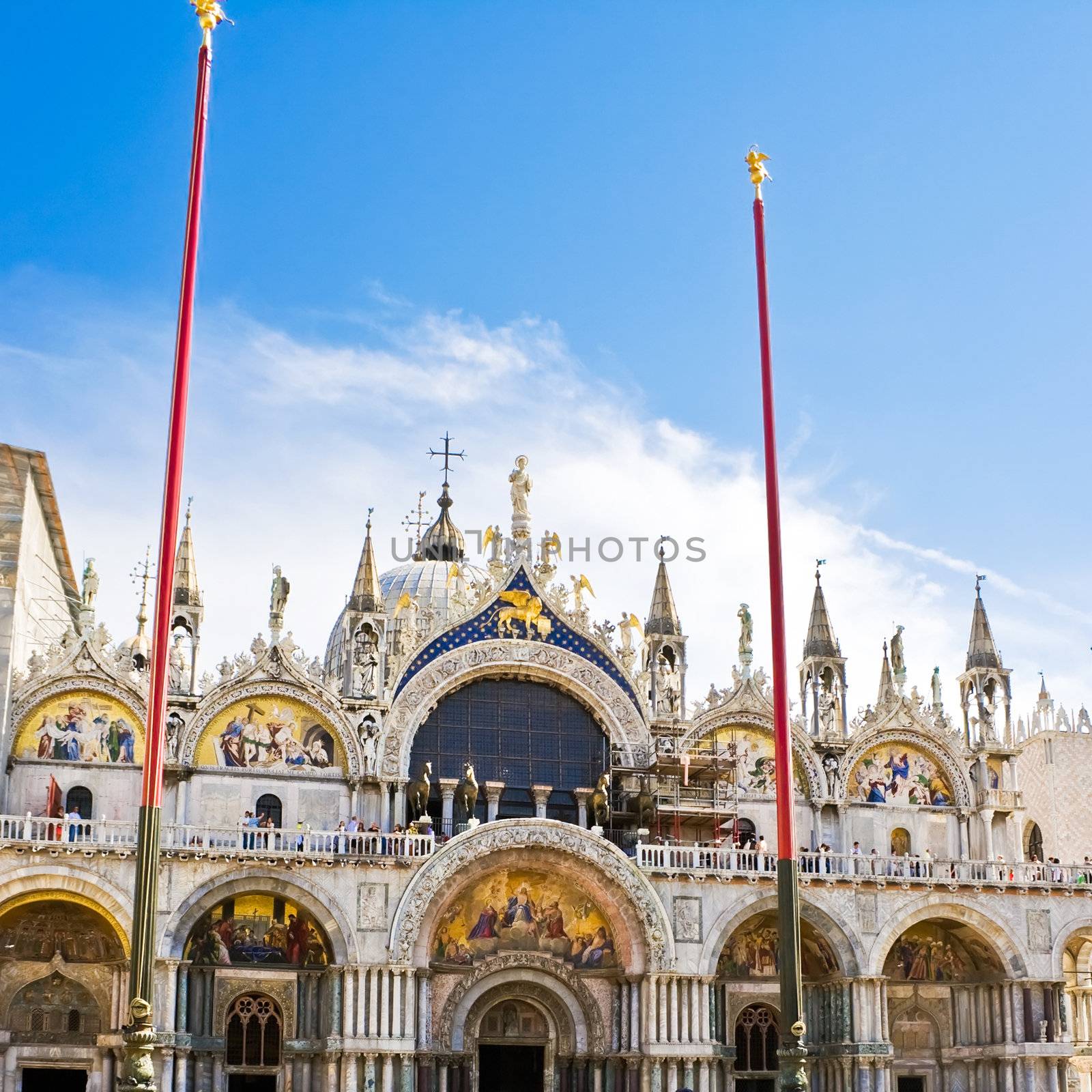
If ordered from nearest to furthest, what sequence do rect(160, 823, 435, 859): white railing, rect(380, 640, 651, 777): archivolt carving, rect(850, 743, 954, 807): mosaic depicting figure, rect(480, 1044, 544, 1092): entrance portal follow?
rect(160, 823, 435, 859): white railing < rect(480, 1044, 544, 1092): entrance portal < rect(380, 640, 651, 777): archivolt carving < rect(850, 743, 954, 807): mosaic depicting figure

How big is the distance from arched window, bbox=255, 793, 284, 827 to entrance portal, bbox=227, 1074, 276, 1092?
224 inches

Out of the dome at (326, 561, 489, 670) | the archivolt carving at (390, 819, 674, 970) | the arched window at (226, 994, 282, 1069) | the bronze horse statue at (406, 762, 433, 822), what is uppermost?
the dome at (326, 561, 489, 670)

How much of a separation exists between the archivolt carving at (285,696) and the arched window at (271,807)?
1.02 meters

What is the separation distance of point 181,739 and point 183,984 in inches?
230

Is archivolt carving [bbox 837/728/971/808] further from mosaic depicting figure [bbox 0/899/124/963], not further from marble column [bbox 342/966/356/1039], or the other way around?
mosaic depicting figure [bbox 0/899/124/963]

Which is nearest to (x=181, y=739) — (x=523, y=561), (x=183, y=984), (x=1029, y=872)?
(x=183, y=984)

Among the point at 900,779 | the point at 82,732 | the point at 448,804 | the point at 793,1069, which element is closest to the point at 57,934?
the point at 82,732

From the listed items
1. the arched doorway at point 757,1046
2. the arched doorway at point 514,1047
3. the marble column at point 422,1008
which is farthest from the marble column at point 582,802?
the marble column at point 422,1008

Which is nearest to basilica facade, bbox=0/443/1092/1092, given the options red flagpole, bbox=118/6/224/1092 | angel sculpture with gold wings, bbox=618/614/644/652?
angel sculpture with gold wings, bbox=618/614/644/652

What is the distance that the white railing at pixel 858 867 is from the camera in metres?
39.9

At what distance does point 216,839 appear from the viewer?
3834 centimetres

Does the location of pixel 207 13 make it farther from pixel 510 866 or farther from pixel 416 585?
pixel 416 585

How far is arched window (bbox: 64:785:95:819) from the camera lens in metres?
39.8

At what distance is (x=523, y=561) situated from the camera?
141 ft
